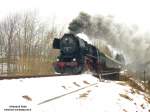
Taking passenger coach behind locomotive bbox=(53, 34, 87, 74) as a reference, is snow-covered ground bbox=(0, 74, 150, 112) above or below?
below

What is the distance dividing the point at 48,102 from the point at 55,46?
16.2 meters

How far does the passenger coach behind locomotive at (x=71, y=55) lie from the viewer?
2430 cm

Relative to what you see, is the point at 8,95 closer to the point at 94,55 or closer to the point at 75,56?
the point at 75,56

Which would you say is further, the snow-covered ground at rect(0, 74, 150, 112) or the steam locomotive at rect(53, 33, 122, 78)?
the steam locomotive at rect(53, 33, 122, 78)

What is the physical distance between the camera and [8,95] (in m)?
9.84

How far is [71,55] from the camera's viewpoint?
82.0ft

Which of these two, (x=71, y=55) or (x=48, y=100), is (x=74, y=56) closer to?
(x=71, y=55)

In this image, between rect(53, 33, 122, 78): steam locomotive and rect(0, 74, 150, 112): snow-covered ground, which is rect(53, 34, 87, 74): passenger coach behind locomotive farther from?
rect(0, 74, 150, 112): snow-covered ground

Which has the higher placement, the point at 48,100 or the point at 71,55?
the point at 71,55

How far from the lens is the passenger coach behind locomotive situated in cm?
2430

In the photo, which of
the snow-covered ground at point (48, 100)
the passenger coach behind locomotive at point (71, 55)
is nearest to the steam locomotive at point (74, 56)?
the passenger coach behind locomotive at point (71, 55)

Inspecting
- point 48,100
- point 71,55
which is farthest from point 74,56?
point 48,100

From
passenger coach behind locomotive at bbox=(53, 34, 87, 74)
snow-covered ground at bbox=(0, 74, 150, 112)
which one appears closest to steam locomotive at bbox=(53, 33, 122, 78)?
passenger coach behind locomotive at bbox=(53, 34, 87, 74)

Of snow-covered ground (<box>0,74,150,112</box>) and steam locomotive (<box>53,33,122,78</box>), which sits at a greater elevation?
steam locomotive (<box>53,33,122,78</box>)
